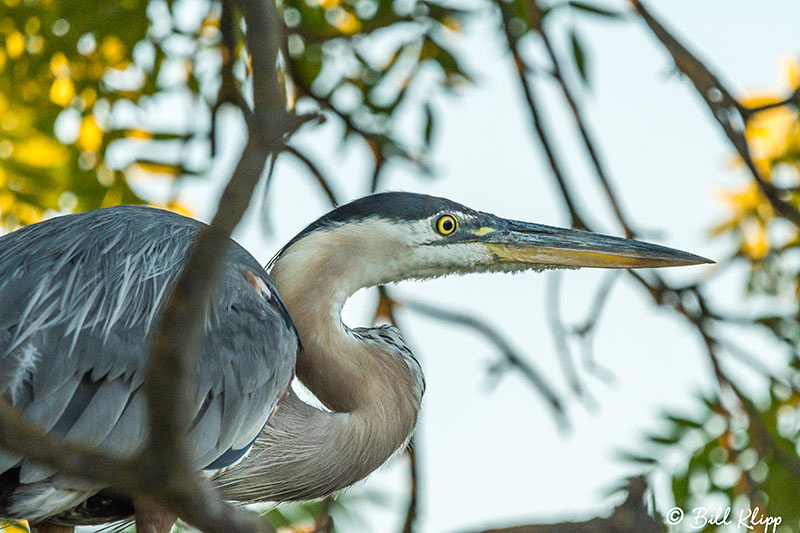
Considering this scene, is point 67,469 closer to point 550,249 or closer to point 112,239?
point 112,239

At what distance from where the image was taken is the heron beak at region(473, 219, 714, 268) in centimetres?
324

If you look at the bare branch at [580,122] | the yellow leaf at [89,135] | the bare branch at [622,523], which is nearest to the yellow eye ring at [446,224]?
the bare branch at [580,122]

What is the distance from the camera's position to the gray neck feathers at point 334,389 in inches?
117

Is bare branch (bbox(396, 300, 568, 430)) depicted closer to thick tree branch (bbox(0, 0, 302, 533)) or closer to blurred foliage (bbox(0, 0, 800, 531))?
blurred foliage (bbox(0, 0, 800, 531))

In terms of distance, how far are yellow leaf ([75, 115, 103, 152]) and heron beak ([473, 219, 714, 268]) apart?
1537 millimetres

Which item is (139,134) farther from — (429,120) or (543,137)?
(543,137)

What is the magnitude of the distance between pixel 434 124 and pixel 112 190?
3.99ft

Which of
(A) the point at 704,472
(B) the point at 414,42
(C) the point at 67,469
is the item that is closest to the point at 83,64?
(B) the point at 414,42

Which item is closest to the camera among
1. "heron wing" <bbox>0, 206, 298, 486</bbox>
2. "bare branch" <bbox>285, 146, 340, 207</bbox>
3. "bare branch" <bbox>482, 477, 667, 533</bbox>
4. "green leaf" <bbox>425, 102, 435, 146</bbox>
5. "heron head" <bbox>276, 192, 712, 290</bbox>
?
"bare branch" <bbox>482, 477, 667, 533</bbox>

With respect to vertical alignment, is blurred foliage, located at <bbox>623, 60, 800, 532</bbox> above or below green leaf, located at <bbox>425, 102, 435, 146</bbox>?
below

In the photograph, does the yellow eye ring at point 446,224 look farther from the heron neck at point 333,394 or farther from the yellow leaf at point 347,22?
the yellow leaf at point 347,22

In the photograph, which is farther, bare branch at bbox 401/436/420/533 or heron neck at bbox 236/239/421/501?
bare branch at bbox 401/436/420/533

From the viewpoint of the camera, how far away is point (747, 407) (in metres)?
3.40

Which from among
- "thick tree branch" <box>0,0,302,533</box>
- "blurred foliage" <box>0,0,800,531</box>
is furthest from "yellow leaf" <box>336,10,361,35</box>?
"thick tree branch" <box>0,0,302,533</box>
